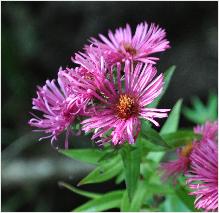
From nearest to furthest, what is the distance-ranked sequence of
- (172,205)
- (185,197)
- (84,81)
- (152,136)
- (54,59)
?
1. (84,81)
2. (152,136)
3. (185,197)
4. (172,205)
5. (54,59)

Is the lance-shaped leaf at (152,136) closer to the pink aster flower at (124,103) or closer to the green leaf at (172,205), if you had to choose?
the pink aster flower at (124,103)

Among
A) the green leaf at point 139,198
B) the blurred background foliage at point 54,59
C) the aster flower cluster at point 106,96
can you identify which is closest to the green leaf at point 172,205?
the green leaf at point 139,198

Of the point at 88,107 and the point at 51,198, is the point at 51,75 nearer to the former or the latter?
the point at 51,198

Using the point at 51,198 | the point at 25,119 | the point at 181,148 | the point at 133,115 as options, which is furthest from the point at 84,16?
the point at 133,115

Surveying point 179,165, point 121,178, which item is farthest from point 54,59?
point 179,165

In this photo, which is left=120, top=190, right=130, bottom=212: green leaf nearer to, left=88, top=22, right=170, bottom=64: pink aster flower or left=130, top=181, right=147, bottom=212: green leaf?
left=130, top=181, right=147, bottom=212: green leaf

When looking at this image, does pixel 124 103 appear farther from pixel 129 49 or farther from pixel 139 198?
pixel 139 198
